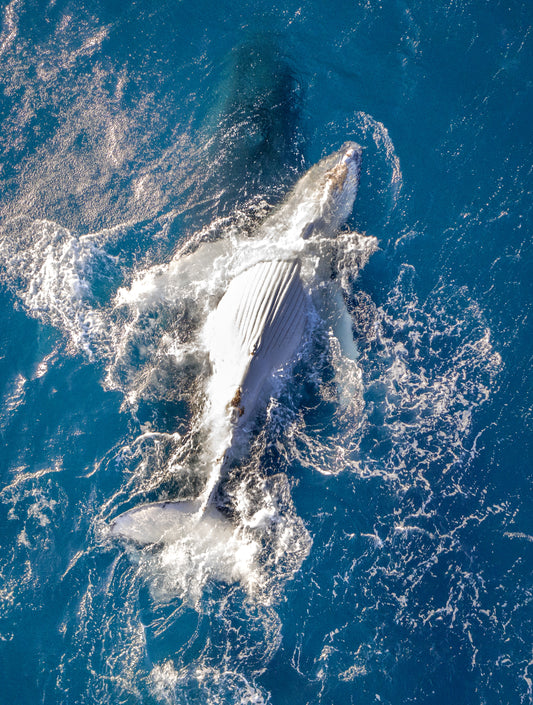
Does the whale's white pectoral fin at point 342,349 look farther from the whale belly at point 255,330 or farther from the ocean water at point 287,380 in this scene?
the whale belly at point 255,330

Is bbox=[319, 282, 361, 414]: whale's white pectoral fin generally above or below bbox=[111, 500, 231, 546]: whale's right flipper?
above

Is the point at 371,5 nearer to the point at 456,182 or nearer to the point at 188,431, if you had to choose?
the point at 456,182

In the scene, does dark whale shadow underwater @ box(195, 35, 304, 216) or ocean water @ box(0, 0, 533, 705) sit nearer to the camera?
ocean water @ box(0, 0, 533, 705)

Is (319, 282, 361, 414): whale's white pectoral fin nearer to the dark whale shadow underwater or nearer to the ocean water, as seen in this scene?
the ocean water

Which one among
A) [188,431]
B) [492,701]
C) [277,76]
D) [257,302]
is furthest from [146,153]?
[492,701]

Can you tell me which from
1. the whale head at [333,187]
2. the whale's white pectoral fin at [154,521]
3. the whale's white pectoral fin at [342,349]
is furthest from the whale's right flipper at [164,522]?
the whale head at [333,187]

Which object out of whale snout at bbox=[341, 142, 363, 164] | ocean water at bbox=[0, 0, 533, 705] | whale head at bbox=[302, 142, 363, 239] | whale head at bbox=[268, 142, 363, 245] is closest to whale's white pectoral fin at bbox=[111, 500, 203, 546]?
ocean water at bbox=[0, 0, 533, 705]
